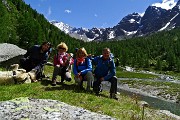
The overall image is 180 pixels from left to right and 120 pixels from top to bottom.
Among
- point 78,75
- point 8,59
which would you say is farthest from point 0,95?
point 8,59

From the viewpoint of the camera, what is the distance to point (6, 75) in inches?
736

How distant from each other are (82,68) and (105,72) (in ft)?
4.40

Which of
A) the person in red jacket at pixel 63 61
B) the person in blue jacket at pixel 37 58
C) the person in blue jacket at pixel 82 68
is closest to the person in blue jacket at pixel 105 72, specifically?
the person in blue jacket at pixel 82 68

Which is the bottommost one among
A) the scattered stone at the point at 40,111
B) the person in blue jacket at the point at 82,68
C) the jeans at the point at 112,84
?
the scattered stone at the point at 40,111

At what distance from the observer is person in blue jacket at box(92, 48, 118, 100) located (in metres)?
19.0

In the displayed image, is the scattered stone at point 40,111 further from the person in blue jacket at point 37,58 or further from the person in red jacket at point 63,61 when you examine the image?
the person in blue jacket at point 37,58

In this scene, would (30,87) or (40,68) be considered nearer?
(30,87)

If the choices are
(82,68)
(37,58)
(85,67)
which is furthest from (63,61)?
(37,58)

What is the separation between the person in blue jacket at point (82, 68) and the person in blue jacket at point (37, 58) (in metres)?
2.31

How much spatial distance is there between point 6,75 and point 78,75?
13.0 ft

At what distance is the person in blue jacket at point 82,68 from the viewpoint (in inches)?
743

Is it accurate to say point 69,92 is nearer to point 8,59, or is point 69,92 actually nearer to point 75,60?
point 75,60

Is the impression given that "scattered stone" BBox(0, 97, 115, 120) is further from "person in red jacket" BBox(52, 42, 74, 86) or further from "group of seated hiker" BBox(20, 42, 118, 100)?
"person in red jacket" BBox(52, 42, 74, 86)

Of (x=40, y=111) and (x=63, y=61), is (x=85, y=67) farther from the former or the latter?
(x=40, y=111)
